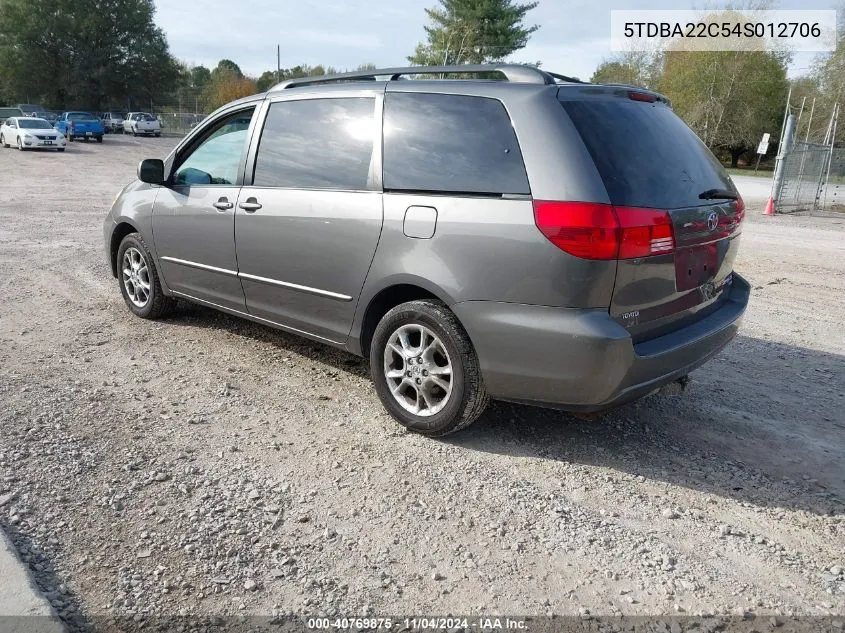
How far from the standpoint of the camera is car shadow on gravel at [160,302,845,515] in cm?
339

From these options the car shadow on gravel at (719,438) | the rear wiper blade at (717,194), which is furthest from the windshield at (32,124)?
the rear wiper blade at (717,194)

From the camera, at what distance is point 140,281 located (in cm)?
574

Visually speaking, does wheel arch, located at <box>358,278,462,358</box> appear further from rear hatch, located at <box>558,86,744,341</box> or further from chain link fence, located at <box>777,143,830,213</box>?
chain link fence, located at <box>777,143,830,213</box>

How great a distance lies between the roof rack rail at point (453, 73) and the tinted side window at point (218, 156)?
406 millimetres

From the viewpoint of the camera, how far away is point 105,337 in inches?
209

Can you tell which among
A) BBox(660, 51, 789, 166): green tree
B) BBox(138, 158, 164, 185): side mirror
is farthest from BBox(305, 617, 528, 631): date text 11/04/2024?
BBox(660, 51, 789, 166): green tree

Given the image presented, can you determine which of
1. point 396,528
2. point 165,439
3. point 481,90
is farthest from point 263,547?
point 481,90

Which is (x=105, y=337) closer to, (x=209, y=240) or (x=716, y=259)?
(x=209, y=240)

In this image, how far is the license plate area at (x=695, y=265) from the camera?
3.38m

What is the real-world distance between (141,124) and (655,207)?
5292 centimetres

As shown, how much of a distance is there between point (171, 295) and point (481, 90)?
10.4ft

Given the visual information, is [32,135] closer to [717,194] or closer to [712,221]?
[717,194]

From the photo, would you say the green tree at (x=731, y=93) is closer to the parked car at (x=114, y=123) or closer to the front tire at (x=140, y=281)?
the parked car at (x=114, y=123)

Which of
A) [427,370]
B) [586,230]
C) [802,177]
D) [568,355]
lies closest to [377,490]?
[427,370]
